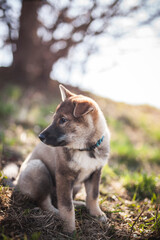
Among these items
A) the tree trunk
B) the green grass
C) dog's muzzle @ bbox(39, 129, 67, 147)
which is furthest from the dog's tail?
the tree trunk

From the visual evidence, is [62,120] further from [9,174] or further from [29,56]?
[29,56]

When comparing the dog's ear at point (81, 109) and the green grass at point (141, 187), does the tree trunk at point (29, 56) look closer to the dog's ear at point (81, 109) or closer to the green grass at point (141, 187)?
the dog's ear at point (81, 109)

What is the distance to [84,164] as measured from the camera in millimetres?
2779

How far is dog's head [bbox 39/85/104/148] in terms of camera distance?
2768 millimetres

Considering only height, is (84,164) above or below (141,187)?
above

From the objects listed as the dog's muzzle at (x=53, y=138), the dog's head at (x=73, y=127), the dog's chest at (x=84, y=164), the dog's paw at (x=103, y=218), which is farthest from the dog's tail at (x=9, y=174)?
the dog's paw at (x=103, y=218)

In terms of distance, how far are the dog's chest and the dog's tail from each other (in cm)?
117

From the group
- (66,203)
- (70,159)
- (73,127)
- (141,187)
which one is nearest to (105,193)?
(141,187)

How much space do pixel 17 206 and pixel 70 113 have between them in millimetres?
1583

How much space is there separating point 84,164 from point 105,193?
1.39m

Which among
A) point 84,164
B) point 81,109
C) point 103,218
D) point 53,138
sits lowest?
point 103,218

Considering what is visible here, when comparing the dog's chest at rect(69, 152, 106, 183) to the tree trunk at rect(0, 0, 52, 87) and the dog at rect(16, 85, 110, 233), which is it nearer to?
the dog at rect(16, 85, 110, 233)

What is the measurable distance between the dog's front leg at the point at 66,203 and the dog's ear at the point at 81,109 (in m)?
0.94

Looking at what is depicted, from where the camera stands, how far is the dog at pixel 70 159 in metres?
Result: 2.71
